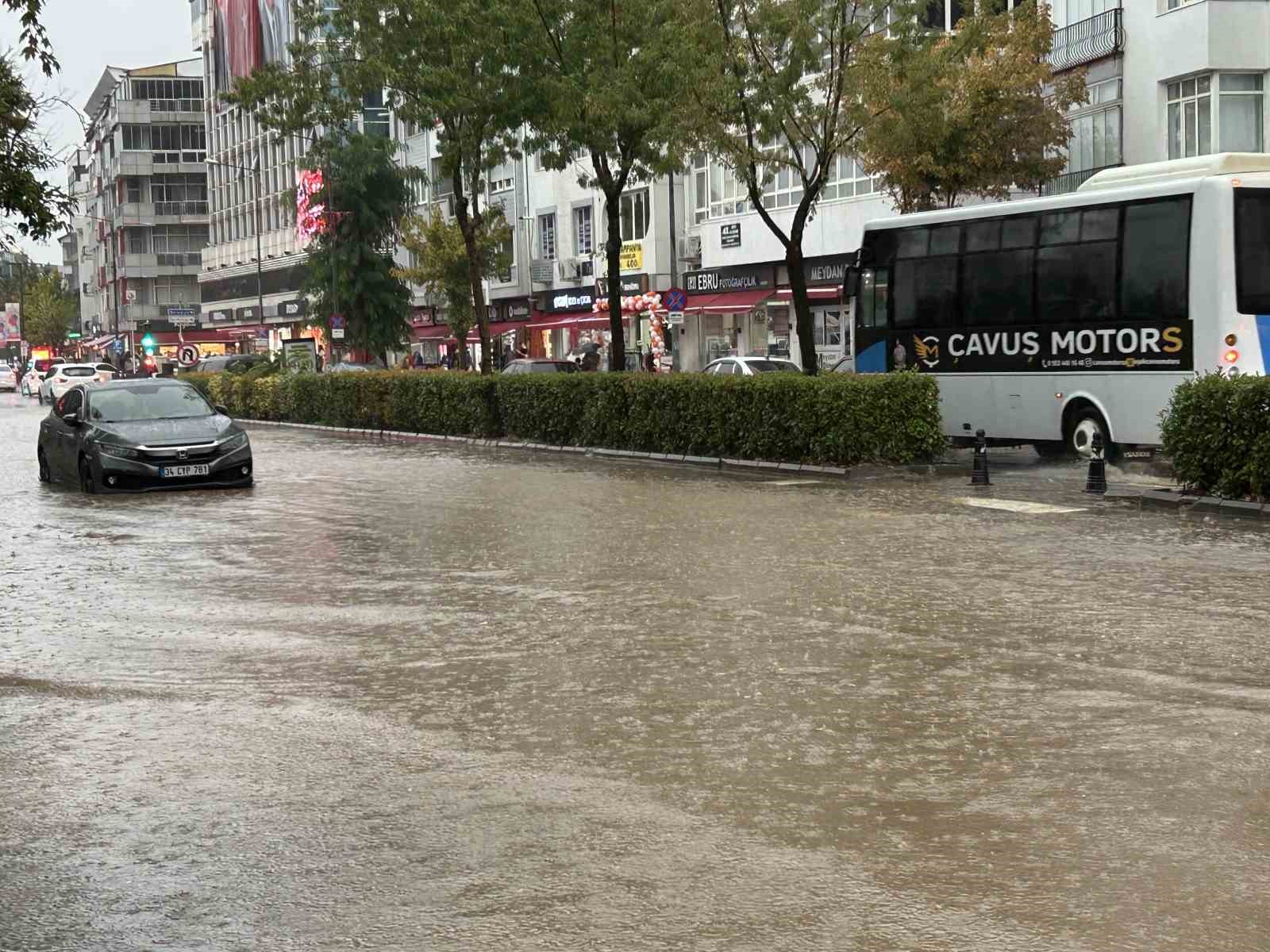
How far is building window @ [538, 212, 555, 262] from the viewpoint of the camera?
2837 inches

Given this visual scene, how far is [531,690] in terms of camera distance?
9070mm

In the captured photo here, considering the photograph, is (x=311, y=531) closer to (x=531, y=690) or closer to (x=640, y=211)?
(x=531, y=690)

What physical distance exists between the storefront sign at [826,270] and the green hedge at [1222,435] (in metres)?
30.4

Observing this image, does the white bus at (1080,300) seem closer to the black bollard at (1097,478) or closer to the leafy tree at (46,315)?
the black bollard at (1097,478)

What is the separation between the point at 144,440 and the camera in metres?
22.8

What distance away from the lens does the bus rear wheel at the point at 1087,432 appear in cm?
2398

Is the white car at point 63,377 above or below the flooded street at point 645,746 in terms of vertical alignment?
above

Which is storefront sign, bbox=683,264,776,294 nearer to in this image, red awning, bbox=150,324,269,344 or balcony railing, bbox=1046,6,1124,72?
balcony railing, bbox=1046,6,1124,72

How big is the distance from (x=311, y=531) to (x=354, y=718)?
960 cm

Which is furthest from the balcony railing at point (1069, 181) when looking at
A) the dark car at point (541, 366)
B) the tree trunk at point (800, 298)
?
the tree trunk at point (800, 298)

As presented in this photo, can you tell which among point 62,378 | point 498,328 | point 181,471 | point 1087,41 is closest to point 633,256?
point 498,328

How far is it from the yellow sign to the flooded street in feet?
154

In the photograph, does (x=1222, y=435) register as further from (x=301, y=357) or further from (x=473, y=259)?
(x=301, y=357)

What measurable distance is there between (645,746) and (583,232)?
206ft
